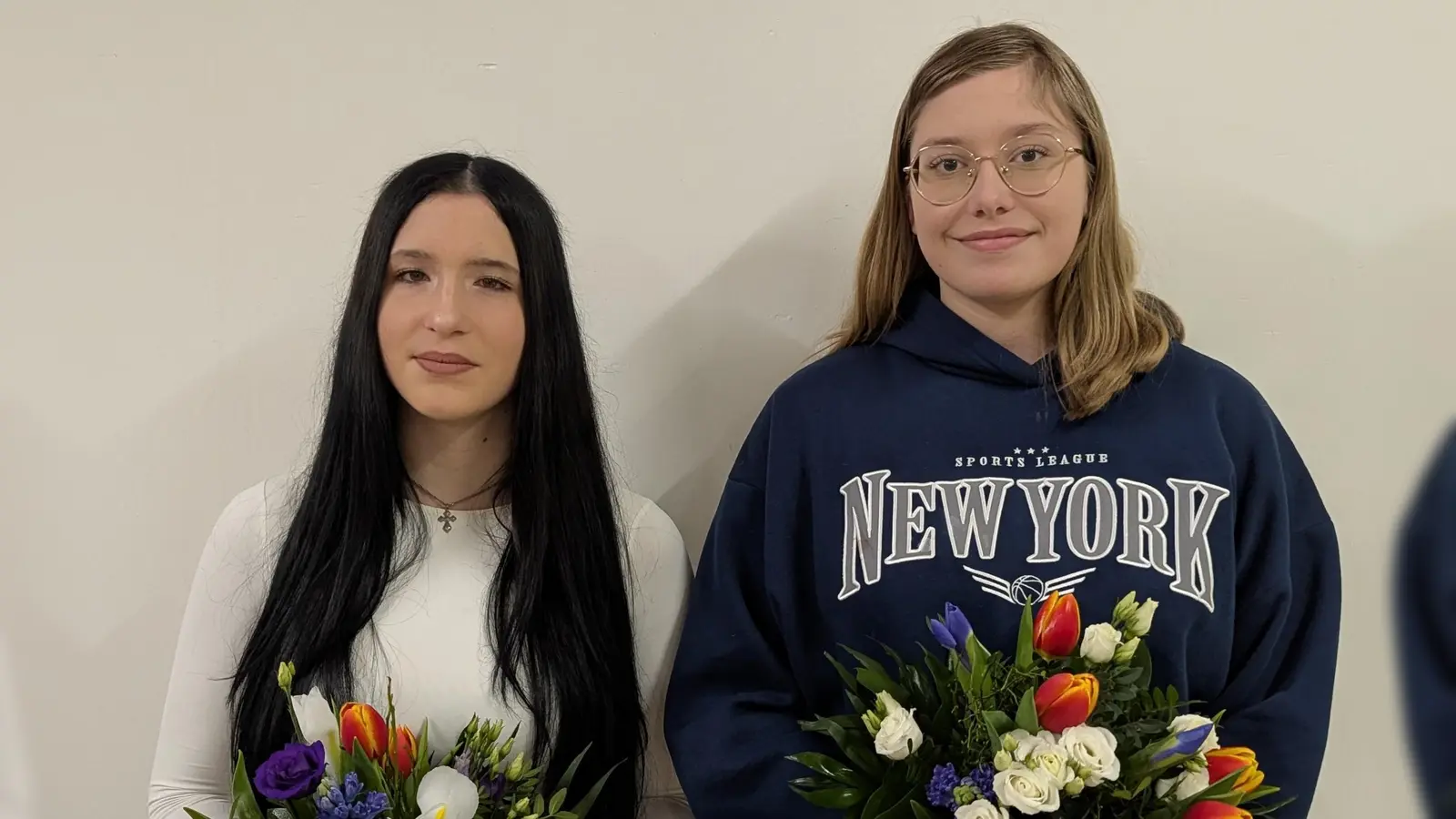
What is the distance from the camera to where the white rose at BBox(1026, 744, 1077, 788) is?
97 cm

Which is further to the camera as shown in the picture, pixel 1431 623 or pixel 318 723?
pixel 1431 623

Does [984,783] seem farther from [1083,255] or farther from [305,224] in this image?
[305,224]

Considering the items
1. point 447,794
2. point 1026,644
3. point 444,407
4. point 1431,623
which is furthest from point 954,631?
point 1431,623

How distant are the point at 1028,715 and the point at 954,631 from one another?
15 cm

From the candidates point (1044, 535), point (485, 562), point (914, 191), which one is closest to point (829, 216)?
point (914, 191)

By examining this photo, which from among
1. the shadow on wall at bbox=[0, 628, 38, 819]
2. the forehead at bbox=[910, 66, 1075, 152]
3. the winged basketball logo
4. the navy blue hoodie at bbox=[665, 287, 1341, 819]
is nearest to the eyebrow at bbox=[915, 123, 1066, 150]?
the forehead at bbox=[910, 66, 1075, 152]

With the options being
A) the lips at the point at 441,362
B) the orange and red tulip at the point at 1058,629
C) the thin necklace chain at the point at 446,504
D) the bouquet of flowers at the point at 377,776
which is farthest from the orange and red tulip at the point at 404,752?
the orange and red tulip at the point at 1058,629

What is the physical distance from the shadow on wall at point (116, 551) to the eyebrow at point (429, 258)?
0.47 m

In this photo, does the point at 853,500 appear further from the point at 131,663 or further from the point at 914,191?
the point at 131,663

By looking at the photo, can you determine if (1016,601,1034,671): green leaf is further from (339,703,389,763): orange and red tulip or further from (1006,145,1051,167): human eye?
(339,703,389,763): orange and red tulip

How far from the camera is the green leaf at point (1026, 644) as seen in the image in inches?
42.9

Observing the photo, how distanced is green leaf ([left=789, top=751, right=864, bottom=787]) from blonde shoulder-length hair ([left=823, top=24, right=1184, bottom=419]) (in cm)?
52

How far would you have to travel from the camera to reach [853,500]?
1.37 meters

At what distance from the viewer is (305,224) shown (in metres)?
1.75
